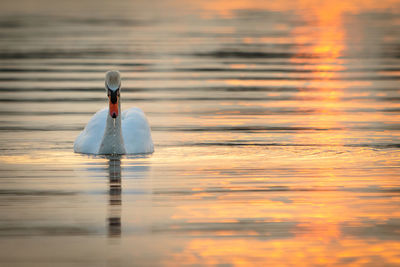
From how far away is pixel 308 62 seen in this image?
29094 mm

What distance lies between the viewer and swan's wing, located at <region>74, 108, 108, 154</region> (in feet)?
44.6

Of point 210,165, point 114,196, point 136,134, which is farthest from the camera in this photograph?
point 136,134

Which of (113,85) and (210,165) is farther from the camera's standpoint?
(113,85)

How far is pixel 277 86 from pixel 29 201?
504 inches

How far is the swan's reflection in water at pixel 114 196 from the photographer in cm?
905

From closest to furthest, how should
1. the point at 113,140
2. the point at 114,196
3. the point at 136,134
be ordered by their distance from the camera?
the point at 114,196 → the point at 113,140 → the point at 136,134

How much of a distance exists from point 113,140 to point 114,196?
284cm

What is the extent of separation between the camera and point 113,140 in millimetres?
13336

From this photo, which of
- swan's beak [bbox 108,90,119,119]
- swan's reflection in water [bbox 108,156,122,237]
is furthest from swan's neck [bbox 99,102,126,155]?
swan's beak [bbox 108,90,119,119]

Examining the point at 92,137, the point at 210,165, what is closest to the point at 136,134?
the point at 92,137

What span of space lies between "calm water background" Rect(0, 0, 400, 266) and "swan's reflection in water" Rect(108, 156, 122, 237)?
0.02 meters

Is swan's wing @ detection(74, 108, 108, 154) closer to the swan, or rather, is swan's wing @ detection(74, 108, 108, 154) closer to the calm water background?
the swan

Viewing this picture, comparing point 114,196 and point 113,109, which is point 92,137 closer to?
point 113,109

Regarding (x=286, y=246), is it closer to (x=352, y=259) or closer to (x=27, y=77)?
(x=352, y=259)
